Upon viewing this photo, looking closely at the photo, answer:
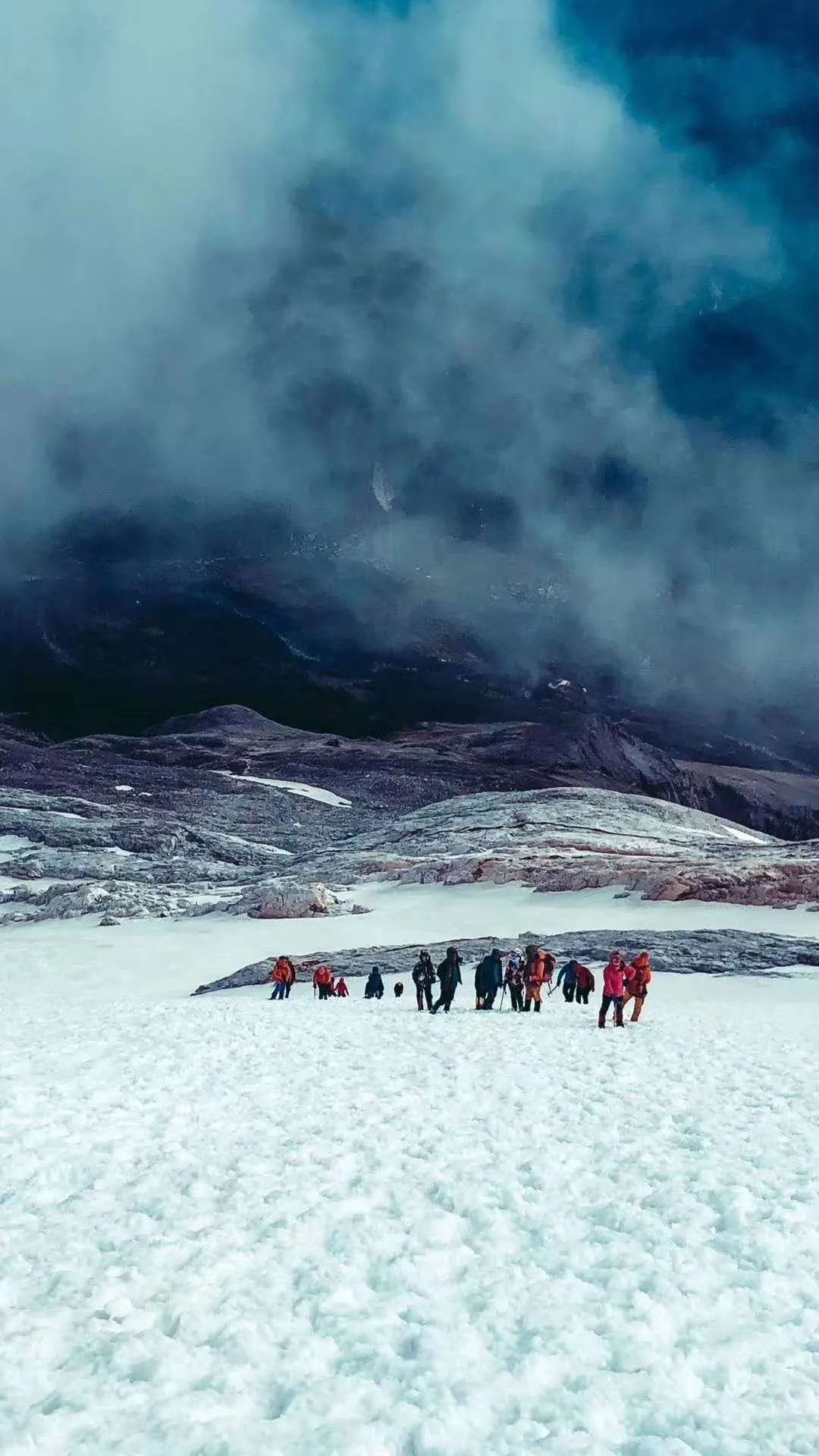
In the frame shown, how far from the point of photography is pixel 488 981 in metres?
23.8

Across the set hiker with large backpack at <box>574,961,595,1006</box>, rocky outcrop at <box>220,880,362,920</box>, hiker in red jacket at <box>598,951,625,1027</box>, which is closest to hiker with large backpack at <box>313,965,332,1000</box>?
hiker with large backpack at <box>574,961,595,1006</box>

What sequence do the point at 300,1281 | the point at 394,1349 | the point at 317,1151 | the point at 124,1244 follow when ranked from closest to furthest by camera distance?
the point at 394,1349
the point at 300,1281
the point at 124,1244
the point at 317,1151

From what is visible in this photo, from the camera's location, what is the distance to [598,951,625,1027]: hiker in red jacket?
811 inches

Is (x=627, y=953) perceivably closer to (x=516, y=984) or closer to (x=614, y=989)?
(x=516, y=984)

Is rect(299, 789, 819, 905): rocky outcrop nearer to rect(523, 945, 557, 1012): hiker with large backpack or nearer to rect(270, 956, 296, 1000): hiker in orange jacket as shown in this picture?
rect(523, 945, 557, 1012): hiker with large backpack

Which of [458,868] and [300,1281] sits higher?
[458,868]

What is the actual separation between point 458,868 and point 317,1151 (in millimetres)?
40537

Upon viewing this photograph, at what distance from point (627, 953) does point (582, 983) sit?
20.4 ft

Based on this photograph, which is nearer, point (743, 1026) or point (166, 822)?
point (743, 1026)

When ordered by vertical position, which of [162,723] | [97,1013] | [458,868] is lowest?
[97,1013]

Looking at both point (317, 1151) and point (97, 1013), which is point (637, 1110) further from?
point (97, 1013)

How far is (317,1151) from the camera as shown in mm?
9727

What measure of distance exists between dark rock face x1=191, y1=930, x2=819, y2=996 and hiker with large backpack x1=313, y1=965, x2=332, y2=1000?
133 inches

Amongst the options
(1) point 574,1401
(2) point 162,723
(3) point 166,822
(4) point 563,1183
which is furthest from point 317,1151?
(2) point 162,723
